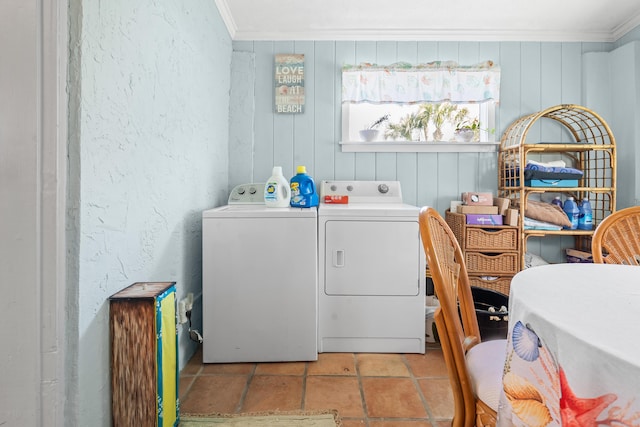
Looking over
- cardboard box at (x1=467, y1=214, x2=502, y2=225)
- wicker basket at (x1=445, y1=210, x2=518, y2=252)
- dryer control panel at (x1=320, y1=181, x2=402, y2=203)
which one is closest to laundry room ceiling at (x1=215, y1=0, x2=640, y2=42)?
dryer control panel at (x1=320, y1=181, x2=402, y2=203)

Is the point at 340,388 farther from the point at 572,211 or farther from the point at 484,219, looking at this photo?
the point at 572,211

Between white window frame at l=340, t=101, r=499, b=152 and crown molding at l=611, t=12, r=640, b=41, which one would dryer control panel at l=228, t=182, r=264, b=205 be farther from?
crown molding at l=611, t=12, r=640, b=41

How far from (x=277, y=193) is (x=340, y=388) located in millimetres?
1173

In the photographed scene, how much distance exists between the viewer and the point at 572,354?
550 mm

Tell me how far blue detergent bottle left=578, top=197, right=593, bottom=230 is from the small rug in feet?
7.73

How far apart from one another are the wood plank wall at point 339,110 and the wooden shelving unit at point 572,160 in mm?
106

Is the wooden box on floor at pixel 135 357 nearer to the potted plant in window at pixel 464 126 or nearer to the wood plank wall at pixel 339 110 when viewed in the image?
the wood plank wall at pixel 339 110

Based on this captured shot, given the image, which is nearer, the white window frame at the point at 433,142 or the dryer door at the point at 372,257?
the dryer door at the point at 372,257

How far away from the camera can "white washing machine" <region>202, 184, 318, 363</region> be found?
193 centimetres

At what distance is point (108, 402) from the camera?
116cm

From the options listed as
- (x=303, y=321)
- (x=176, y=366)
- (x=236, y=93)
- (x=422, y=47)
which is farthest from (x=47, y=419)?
(x=422, y=47)

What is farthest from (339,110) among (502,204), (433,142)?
(502,204)

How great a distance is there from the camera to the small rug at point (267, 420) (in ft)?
4.79

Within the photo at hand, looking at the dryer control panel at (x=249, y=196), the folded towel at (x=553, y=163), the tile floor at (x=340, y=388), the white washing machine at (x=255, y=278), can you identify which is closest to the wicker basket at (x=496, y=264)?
the folded towel at (x=553, y=163)
